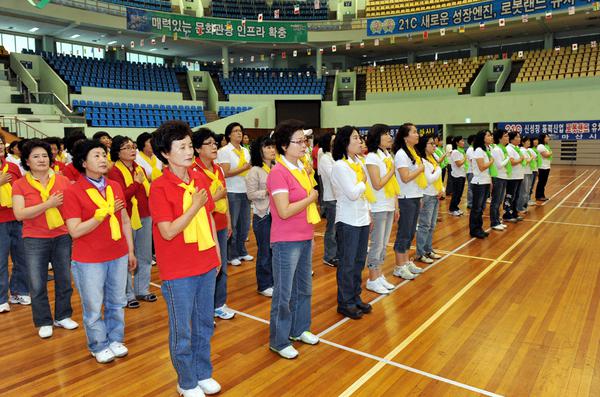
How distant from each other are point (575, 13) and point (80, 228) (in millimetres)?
19050

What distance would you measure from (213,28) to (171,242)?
19.6 meters

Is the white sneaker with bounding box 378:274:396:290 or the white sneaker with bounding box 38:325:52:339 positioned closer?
the white sneaker with bounding box 38:325:52:339

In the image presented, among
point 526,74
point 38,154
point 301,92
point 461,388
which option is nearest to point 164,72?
point 301,92

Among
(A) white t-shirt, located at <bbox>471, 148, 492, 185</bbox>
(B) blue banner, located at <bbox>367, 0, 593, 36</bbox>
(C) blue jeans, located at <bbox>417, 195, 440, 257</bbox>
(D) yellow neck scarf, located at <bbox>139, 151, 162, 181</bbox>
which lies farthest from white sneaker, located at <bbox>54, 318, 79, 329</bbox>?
(B) blue banner, located at <bbox>367, 0, 593, 36</bbox>

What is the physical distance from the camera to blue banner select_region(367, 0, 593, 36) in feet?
53.3

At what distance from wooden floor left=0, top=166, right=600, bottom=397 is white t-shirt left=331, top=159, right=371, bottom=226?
0.82m

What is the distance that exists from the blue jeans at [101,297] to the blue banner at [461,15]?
60.3 feet

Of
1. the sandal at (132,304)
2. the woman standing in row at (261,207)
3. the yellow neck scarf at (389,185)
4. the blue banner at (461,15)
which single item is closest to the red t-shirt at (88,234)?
the sandal at (132,304)

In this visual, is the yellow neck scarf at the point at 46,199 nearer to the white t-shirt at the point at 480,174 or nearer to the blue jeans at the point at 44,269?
the blue jeans at the point at 44,269

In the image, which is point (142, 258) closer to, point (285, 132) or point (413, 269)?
point (285, 132)

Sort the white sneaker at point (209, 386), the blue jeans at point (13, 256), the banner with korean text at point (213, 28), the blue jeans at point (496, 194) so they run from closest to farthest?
the white sneaker at point (209, 386) < the blue jeans at point (13, 256) < the blue jeans at point (496, 194) < the banner with korean text at point (213, 28)

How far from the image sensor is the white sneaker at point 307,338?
117 inches

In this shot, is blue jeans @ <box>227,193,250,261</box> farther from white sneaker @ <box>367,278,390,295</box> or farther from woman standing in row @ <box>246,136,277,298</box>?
white sneaker @ <box>367,278,390,295</box>

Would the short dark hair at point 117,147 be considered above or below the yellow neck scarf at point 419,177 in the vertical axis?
above
